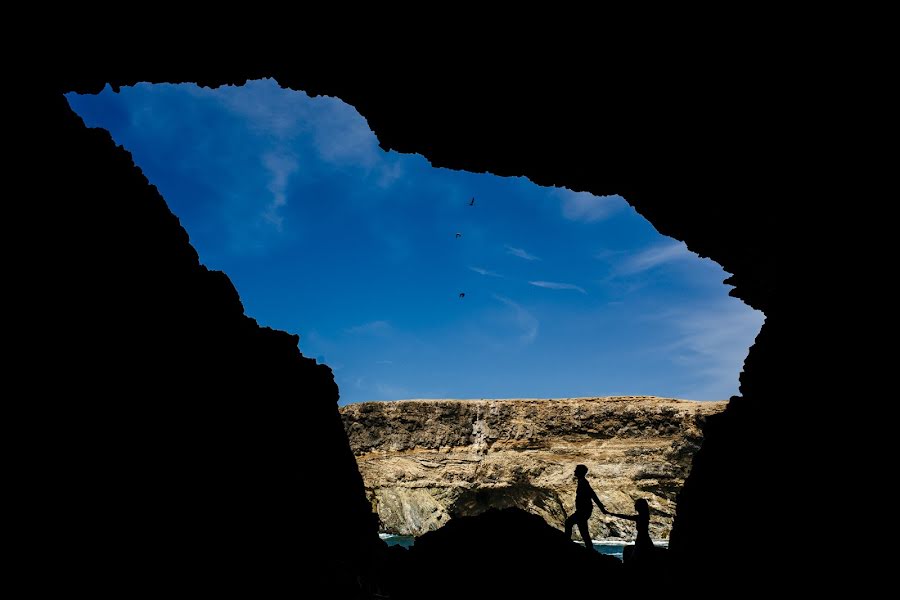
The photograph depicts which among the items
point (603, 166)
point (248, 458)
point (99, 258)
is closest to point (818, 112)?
point (603, 166)

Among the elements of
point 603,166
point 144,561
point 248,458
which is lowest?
point 144,561

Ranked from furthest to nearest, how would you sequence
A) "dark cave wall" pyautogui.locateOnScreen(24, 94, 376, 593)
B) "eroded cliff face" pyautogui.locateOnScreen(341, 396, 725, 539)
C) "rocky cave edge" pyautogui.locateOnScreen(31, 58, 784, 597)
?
1. "eroded cliff face" pyautogui.locateOnScreen(341, 396, 725, 539)
2. "rocky cave edge" pyautogui.locateOnScreen(31, 58, 784, 597)
3. "dark cave wall" pyautogui.locateOnScreen(24, 94, 376, 593)

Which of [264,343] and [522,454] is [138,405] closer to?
[264,343]

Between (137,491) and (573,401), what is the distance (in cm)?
5550

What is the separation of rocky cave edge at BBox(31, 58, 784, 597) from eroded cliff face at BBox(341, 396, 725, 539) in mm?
39082

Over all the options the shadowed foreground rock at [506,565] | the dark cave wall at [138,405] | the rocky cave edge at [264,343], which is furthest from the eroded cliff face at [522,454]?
the dark cave wall at [138,405]

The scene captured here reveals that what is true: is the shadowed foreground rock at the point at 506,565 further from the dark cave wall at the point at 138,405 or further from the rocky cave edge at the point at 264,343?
the dark cave wall at the point at 138,405

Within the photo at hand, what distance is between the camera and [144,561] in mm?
4344

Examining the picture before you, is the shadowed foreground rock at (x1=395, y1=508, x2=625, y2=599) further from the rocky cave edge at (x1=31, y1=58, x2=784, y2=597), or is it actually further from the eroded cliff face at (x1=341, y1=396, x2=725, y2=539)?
the eroded cliff face at (x1=341, y1=396, x2=725, y2=539)

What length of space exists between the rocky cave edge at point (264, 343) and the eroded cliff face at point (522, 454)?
39082 millimetres

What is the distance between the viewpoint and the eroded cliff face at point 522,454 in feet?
147

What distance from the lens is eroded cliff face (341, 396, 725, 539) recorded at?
147 feet

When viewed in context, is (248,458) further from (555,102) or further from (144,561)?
(555,102)

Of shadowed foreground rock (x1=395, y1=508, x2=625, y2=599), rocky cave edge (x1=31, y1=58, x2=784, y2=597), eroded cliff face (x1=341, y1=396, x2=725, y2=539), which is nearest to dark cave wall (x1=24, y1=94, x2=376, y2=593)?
rocky cave edge (x1=31, y1=58, x2=784, y2=597)
